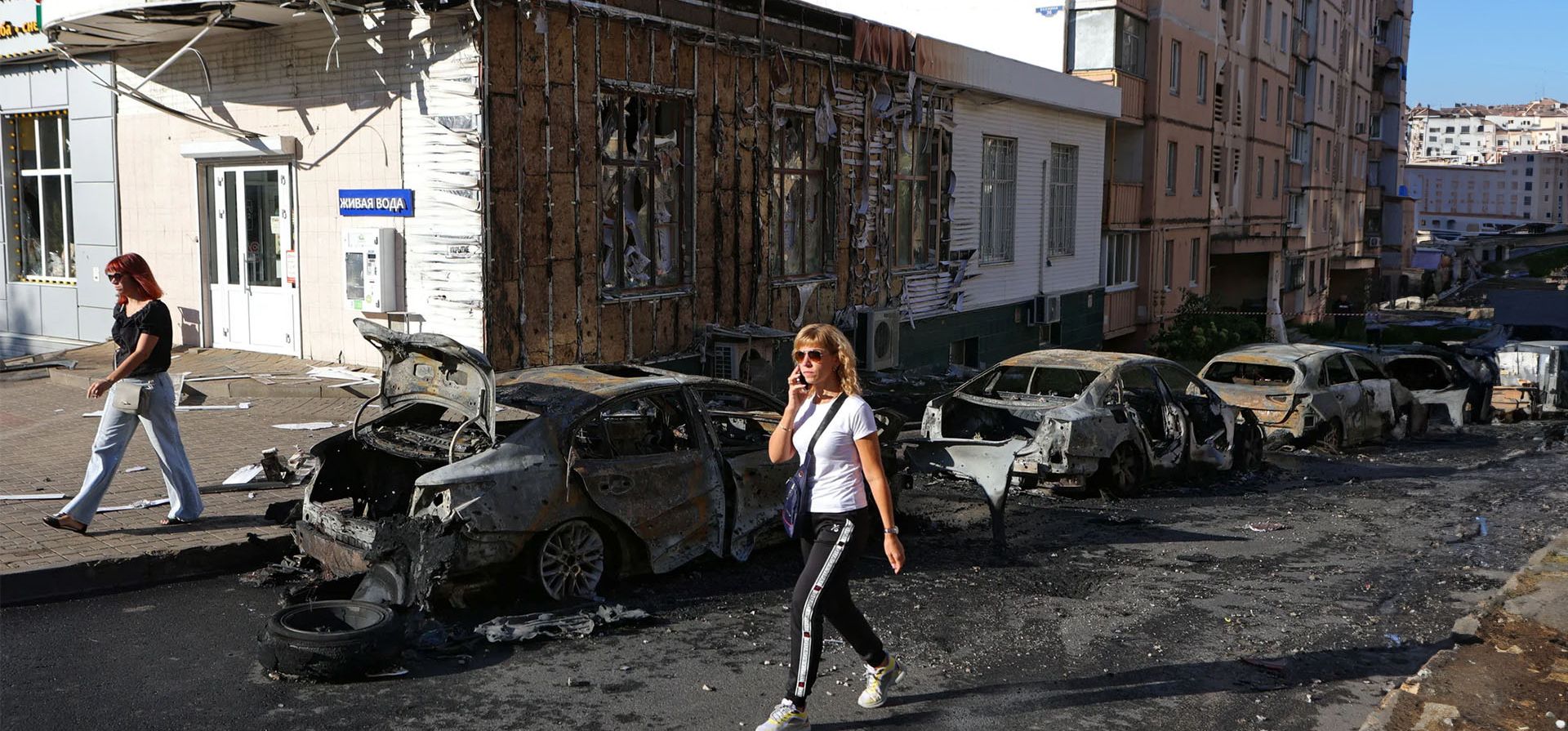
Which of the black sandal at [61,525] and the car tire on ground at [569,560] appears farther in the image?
the black sandal at [61,525]

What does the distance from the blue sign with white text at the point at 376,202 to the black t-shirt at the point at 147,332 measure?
15.0 ft

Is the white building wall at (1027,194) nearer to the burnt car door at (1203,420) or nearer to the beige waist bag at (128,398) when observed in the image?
the burnt car door at (1203,420)

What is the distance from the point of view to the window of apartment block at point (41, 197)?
671 inches

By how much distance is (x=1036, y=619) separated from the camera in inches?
291

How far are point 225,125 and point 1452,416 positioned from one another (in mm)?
17405

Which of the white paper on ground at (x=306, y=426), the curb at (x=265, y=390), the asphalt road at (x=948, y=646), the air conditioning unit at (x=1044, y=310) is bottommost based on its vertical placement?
the asphalt road at (x=948, y=646)

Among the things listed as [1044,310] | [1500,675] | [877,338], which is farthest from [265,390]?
[1044,310]

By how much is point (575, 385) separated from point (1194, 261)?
3072 centimetres

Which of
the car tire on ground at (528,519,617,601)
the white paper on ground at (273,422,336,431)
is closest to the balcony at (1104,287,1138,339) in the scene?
the white paper on ground at (273,422,336,431)

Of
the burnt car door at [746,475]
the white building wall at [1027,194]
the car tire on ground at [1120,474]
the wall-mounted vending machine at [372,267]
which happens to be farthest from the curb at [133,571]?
the white building wall at [1027,194]

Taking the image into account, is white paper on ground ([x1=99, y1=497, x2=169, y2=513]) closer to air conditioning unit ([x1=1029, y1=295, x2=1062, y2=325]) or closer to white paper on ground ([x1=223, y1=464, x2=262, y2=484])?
white paper on ground ([x1=223, y1=464, x2=262, y2=484])

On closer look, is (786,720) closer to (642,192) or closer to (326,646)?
(326,646)

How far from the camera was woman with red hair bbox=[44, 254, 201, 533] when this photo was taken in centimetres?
812

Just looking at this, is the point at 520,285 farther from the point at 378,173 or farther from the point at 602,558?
the point at 602,558
